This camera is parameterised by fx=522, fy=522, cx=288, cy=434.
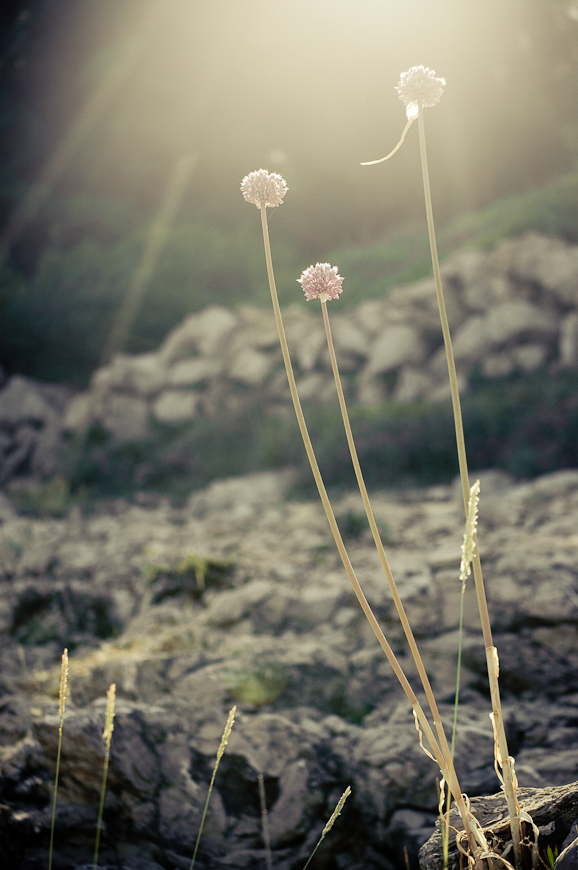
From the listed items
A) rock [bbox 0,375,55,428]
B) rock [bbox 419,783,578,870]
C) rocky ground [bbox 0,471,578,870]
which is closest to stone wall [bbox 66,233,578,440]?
rock [bbox 0,375,55,428]

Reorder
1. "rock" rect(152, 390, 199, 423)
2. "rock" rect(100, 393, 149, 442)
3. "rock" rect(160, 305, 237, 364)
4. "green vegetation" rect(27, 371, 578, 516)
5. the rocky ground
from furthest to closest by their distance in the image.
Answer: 1. "rock" rect(160, 305, 237, 364)
2. "rock" rect(100, 393, 149, 442)
3. "rock" rect(152, 390, 199, 423)
4. "green vegetation" rect(27, 371, 578, 516)
5. the rocky ground

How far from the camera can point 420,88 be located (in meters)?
0.80

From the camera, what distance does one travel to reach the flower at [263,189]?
2.76 feet

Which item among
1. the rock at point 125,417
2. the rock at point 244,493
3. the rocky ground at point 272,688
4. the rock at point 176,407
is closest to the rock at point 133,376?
the rock at point 125,417

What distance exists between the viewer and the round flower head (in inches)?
31.3

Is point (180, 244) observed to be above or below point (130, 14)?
below

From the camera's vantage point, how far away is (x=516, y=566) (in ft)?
7.16

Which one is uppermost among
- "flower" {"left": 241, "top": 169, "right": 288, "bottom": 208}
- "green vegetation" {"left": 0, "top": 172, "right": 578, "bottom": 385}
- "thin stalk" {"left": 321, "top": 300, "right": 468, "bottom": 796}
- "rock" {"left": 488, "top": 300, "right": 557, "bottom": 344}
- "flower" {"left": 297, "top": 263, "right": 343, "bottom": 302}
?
"green vegetation" {"left": 0, "top": 172, "right": 578, "bottom": 385}

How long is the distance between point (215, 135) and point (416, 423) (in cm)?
572

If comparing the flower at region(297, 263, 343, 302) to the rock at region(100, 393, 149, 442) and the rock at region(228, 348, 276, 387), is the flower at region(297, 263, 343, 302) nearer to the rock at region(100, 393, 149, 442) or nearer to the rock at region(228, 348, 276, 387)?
the rock at region(228, 348, 276, 387)

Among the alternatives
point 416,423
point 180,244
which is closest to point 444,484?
point 416,423

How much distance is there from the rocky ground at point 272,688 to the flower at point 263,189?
1247 mm

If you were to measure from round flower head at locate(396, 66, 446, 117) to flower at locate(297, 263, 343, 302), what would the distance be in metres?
0.26

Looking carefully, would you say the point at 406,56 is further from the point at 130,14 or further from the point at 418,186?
the point at 130,14
